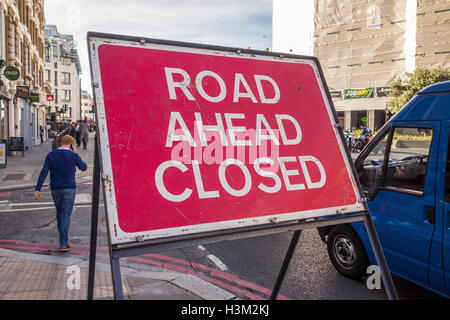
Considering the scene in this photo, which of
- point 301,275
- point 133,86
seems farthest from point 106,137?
point 301,275

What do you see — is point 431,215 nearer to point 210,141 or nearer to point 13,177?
point 210,141

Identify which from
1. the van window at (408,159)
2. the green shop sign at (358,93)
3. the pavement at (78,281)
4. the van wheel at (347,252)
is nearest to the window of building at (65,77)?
the green shop sign at (358,93)

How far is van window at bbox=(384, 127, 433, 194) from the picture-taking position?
12.8 ft

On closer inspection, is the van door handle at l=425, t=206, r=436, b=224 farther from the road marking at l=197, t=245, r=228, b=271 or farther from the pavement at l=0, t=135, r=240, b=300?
the road marking at l=197, t=245, r=228, b=271

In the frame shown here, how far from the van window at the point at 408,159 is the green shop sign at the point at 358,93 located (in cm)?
4354

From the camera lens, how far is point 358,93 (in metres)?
45.5

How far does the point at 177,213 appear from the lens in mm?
2074

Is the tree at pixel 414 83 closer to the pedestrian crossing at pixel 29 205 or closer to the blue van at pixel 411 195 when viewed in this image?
the pedestrian crossing at pixel 29 205

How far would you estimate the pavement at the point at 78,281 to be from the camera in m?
4.15

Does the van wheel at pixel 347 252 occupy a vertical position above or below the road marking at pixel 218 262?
above

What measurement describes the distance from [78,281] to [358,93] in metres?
45.6

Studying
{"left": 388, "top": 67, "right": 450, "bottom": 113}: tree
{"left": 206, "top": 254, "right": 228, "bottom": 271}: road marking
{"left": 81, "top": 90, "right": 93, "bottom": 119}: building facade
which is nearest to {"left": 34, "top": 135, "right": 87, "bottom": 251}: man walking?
{"left": 206, "top": 254, "right": 228, "bottom": 271}: road marking

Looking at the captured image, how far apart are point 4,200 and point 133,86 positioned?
973 cm
